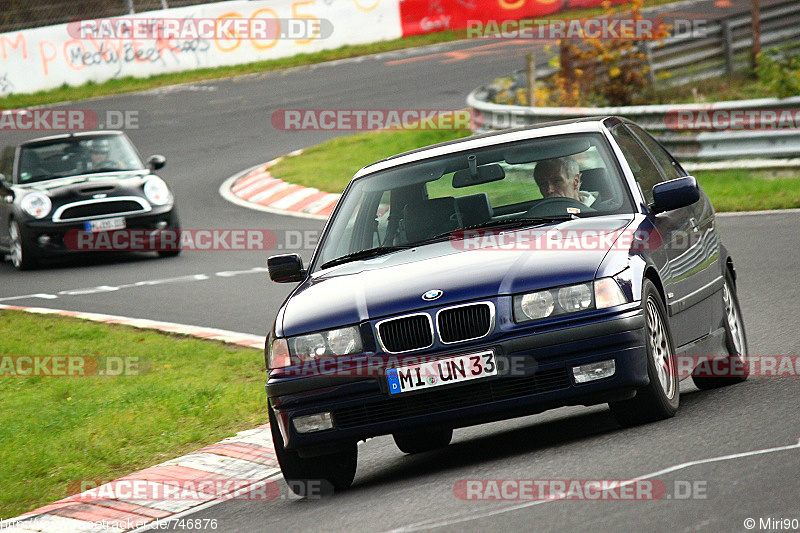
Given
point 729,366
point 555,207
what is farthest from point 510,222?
point 729,366

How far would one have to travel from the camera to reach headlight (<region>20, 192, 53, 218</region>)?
57.1 feet

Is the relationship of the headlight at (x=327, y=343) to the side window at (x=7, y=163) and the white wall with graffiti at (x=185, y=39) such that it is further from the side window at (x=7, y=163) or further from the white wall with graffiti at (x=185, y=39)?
the white wall with graffiti at (x=185, y=39)

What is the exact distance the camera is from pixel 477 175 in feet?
24.1

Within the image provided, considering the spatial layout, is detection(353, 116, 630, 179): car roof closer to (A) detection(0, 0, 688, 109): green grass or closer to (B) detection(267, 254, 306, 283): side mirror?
(B) detection(267, 254, 306, 283): side mirror

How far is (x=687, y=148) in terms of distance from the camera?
58.6 ft

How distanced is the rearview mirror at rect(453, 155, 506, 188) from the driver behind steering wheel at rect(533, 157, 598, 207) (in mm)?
213

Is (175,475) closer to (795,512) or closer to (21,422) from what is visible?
(21,422)

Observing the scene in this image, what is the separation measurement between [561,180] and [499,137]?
0.52 m

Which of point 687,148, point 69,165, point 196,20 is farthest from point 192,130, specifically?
point 687,148

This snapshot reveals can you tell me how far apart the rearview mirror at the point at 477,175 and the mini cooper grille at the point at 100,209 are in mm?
10738

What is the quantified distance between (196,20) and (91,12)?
8.34ft

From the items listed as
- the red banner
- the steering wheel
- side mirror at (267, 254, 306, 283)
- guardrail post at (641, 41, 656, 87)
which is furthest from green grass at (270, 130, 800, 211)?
the red banner

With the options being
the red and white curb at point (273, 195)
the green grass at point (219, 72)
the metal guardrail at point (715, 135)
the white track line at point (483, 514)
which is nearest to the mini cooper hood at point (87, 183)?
the red and white curb at point (273, 195)

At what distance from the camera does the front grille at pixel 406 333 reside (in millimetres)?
6152
